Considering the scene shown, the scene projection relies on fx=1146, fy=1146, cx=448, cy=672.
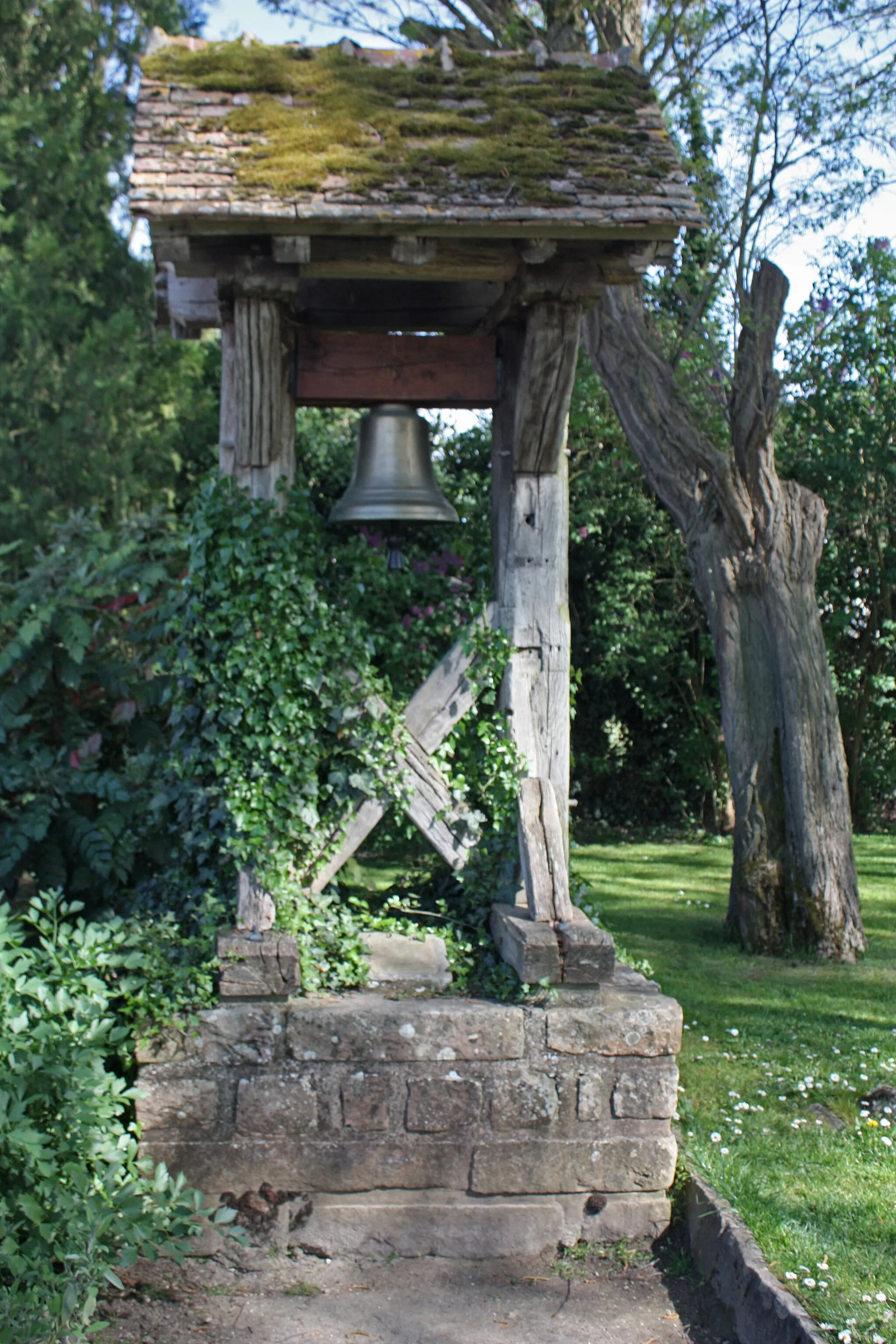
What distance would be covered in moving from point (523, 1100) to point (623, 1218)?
0.47 m

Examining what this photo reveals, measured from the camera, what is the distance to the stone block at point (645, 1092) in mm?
3531

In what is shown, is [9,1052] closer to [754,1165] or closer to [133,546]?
[133,546]

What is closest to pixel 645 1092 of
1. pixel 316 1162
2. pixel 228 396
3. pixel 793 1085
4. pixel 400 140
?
pixel 316 1162

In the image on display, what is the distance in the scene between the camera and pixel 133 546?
4.26m

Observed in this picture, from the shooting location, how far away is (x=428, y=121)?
12.2ft

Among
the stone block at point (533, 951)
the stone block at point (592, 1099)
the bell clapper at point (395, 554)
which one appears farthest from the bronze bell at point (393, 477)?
the stone block at point (592, 1099)

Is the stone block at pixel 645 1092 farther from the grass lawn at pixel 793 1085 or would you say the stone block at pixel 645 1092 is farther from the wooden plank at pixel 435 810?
the wooden plank at pixel 435 810

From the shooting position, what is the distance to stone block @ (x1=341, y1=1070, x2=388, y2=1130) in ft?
11.3

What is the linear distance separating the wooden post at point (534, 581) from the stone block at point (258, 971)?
1.06 metres

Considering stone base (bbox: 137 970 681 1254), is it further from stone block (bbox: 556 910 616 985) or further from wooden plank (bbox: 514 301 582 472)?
wooden plank (bbox: 514 301 582 472)

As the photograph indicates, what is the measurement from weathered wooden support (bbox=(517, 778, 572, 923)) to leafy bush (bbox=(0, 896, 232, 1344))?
48.0 inches

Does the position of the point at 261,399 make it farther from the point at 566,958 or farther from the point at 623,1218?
the point at 623,1218

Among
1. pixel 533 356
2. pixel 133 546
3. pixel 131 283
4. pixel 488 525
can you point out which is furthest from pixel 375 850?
pixel 131 283

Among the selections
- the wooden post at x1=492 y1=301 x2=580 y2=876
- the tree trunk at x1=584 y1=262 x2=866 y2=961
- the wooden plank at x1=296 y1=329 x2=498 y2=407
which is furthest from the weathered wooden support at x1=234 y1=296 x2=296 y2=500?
the tree trunk at x1=584 y1=262 x2=866 y2=961
